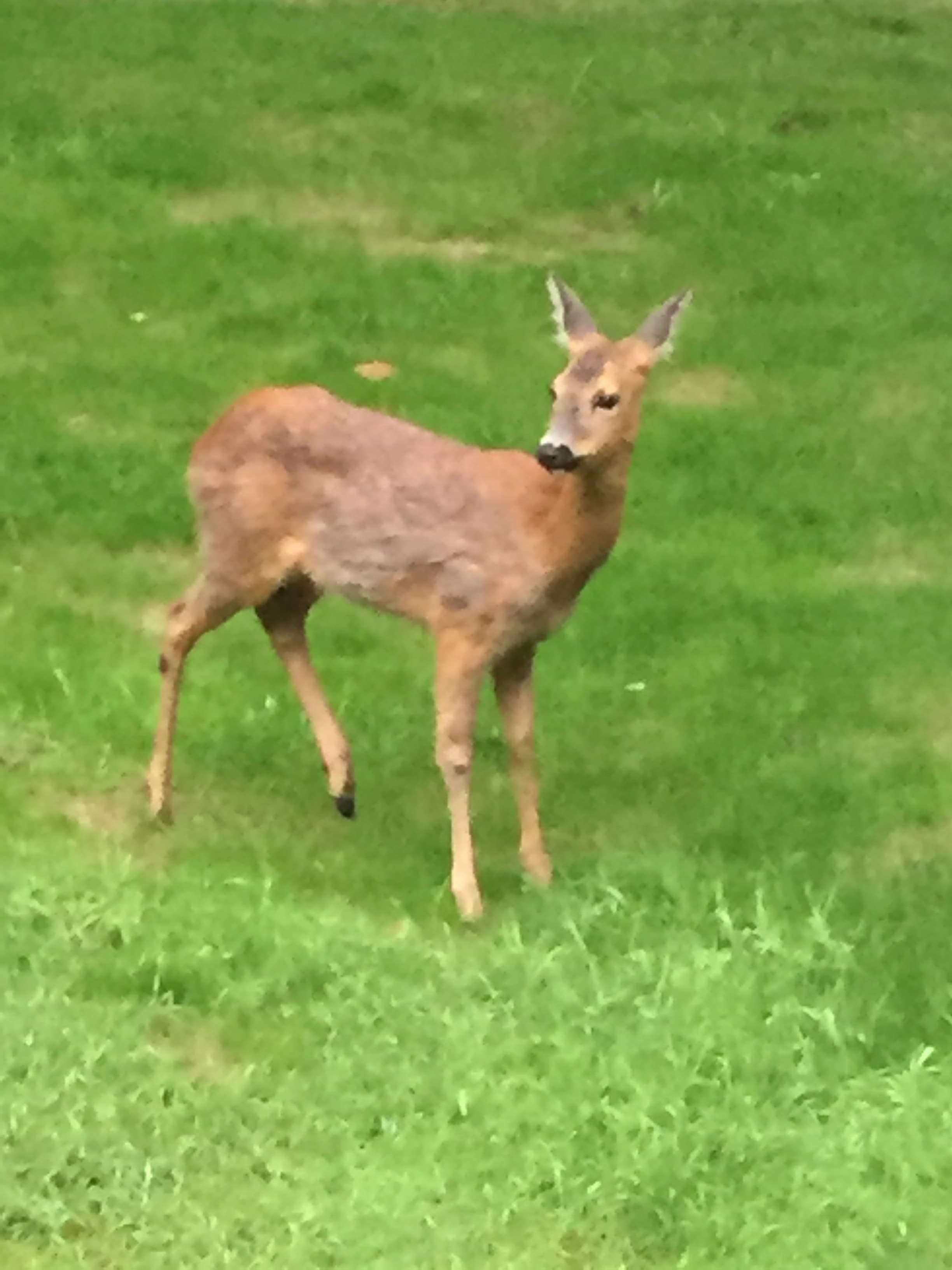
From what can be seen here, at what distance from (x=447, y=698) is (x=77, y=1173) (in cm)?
194

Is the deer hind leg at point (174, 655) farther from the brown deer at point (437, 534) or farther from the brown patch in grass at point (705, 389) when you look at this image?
the brown patch in grass at point (705, 389)

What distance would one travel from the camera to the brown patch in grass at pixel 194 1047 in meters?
4.93

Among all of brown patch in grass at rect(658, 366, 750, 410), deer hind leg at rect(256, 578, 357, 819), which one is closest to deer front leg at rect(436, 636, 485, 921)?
deer hind leg at rect(256, 578, 357, 819)

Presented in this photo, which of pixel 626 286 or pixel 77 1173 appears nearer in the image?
pixel 77 1173

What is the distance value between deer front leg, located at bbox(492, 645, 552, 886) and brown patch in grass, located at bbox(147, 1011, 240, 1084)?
135 cm

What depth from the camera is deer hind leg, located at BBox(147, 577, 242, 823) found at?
6348 mm

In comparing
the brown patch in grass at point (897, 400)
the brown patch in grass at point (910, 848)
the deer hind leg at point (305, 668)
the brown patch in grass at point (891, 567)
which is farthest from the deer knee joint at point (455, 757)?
the brown patch in grass at point (897, 400)

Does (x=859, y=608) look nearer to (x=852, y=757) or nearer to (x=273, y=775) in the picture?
(x=852, y=757)

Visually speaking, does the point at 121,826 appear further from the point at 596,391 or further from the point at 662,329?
the point at 662,329

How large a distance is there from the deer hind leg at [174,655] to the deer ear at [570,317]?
4.57 ft

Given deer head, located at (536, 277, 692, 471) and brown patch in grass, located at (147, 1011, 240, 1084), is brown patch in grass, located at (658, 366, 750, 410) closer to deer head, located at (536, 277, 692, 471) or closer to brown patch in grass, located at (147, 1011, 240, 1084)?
deer head, located at (536, 277, 692, 471)

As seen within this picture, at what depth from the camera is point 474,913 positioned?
584 centimetres

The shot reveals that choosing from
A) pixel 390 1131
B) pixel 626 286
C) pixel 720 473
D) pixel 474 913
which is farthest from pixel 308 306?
pixel 390 1131

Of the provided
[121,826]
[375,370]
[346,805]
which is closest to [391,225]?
[375,370]
